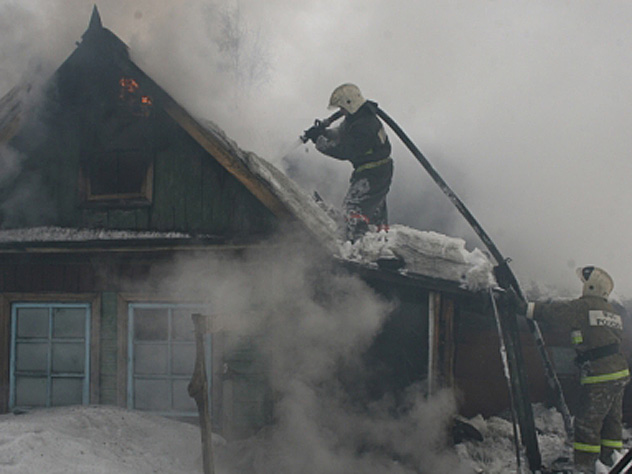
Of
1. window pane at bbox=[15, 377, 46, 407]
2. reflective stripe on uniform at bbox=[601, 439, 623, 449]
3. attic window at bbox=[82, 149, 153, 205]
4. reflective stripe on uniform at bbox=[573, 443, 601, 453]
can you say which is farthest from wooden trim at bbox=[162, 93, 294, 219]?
reflective stripe on uniform at bbox=[601, 439, 623, 449]

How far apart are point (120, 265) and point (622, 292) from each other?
728 cm

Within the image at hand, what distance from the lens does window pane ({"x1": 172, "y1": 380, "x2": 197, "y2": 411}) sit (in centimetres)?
629

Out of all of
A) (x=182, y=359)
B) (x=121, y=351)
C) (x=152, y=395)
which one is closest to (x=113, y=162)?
(x=121, y=351)

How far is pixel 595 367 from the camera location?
215 inches

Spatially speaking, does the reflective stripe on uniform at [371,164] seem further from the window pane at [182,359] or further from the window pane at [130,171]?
the window pane at [182,359]

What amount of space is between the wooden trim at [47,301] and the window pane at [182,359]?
3.38 ft

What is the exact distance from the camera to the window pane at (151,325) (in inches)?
250

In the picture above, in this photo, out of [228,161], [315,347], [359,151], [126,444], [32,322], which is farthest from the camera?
[359,151]

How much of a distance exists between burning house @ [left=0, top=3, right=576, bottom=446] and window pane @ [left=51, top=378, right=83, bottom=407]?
0.03 m

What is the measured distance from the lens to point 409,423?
6.04 meters

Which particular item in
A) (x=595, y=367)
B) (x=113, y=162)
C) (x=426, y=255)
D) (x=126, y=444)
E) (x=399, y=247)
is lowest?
(x=126, y=444)

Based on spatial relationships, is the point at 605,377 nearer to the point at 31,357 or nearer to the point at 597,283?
the point at 597,283

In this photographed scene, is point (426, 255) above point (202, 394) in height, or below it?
above

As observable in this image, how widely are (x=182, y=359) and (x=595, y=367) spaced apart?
4855 millimetres
